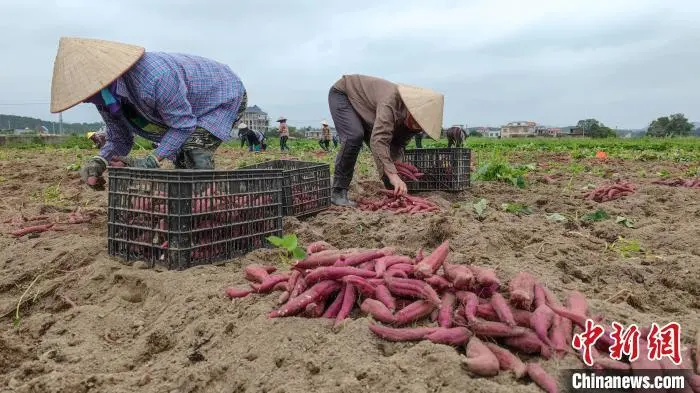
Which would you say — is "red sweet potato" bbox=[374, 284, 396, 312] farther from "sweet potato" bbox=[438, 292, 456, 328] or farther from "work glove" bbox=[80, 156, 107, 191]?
"work glove" bbox=[80, 156, 107, 191]

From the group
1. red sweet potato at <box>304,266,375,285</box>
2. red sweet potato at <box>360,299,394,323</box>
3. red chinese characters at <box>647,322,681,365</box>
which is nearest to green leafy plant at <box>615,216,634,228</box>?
red chinese characters at <box>647,322,681,365</box>

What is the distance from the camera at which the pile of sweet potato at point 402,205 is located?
5.36 metres

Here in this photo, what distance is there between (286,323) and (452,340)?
0.71m

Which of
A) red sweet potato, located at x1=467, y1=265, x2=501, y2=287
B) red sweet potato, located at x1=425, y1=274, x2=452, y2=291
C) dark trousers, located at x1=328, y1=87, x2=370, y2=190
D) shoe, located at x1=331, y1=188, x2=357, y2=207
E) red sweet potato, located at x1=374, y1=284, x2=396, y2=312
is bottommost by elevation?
red sweet potato, located at x1=374, y1=284, x2=396, y2=312

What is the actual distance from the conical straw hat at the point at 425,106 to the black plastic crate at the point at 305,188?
42.1 inches

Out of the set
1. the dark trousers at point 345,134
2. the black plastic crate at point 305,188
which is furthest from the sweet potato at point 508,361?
the dark trousers at point 345,134

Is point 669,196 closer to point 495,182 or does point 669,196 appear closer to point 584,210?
point 584,210

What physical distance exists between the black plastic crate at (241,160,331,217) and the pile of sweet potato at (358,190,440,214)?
20.0 inches

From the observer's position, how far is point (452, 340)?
Result: 1993 mm

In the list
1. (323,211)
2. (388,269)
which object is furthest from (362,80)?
(388,269)

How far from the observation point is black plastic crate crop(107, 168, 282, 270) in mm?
3330

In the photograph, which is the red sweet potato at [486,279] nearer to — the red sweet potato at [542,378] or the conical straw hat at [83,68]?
the red sweet potato at [542,378]

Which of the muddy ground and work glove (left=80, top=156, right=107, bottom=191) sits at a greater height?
work glove (left=80, top=156, right=107, bottom=191)

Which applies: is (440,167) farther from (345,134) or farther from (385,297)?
(385,297)
